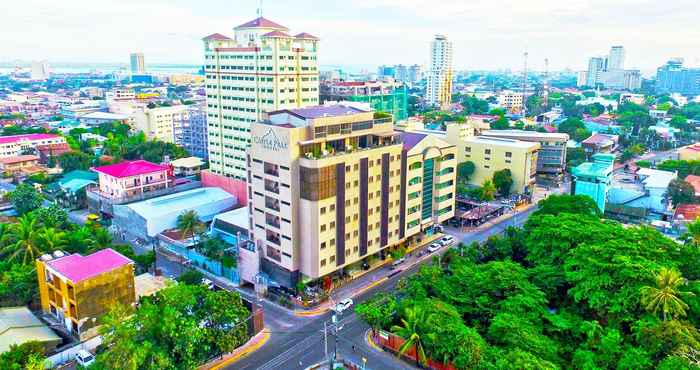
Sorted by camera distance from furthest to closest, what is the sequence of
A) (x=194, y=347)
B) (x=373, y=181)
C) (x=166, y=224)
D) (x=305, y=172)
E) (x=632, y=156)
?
(x=632, y=156), (x=166, y=224), (x=373, y=181), (x=305, y=172), (x=194, y=347)

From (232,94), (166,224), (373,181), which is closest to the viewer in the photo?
(373,181)

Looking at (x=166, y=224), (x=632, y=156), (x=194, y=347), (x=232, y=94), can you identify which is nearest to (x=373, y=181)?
(x=194, y=347)

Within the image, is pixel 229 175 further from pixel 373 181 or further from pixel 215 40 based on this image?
pixel 373 181

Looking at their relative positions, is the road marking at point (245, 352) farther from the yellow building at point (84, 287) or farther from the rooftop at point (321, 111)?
the rooftop at point (321, 111)

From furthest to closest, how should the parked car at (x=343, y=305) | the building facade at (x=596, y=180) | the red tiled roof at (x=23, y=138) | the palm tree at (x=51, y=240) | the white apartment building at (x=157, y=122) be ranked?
the white apartment building at (x=157, y=122) → the red tiled roof at (x=23, y=138) → the building facade at (x=596, y=180) → the palm tree at (x=51, y=240) → the parked car at (x=343, y=305)

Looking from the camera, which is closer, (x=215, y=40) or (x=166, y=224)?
(x=166, y=224)

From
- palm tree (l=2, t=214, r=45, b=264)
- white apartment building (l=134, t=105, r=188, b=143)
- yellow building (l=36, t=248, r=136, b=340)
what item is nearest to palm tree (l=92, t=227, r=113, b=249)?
palm tree (l=2, t=214, r=45, b=264)

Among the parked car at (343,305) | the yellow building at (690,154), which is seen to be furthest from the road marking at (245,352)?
the yellow building at (690,154)
